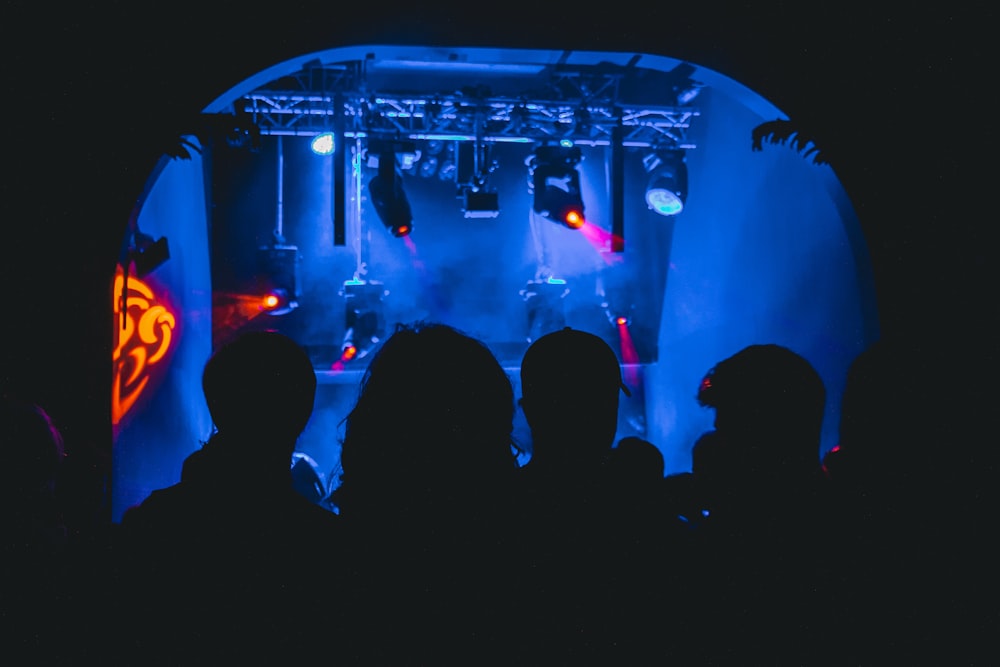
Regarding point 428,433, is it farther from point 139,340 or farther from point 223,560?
point 139,340

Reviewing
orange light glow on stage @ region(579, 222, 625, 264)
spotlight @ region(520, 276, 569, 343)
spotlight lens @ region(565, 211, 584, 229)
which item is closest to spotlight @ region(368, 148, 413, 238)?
spotlight lens @ region(565, 211, 584, 229)

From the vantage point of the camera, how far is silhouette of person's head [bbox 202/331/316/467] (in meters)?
1.43

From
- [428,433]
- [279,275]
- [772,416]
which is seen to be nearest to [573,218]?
[279,275]

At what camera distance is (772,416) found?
5.07 feet

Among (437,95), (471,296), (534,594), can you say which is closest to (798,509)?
(534,594)

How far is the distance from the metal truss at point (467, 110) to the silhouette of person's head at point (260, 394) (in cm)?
383

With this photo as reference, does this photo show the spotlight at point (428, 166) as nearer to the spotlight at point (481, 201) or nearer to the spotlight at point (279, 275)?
the spotlight at point (481, 201)

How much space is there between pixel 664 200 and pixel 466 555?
15.6 ft

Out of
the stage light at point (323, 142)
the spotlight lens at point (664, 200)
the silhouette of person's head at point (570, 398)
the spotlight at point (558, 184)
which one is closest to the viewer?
the silhouette of person's head at point (570, 398)

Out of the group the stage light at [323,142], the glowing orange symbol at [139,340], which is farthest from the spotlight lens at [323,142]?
the glowing orange symbol at [139,340]

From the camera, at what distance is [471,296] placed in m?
6.90

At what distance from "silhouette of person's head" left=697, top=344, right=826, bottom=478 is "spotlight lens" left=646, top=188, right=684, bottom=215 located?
4.14 meters

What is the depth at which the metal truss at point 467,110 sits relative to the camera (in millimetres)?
5230

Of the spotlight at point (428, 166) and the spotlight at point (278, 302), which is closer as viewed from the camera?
the spotlight at point (278, 302)
